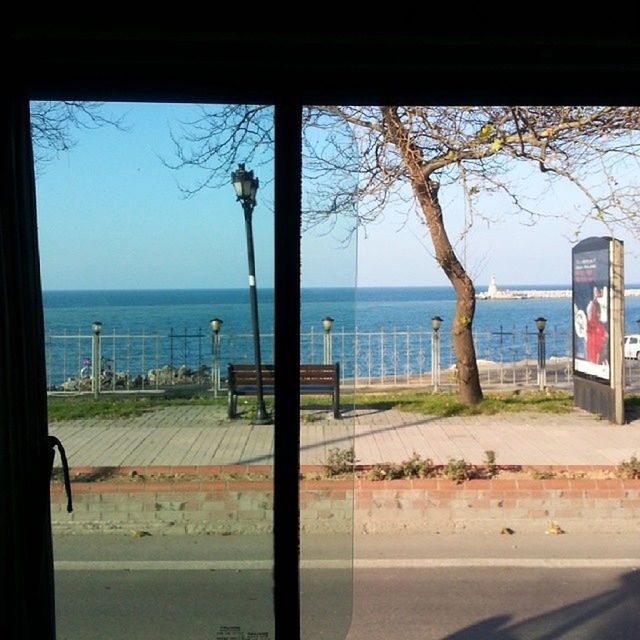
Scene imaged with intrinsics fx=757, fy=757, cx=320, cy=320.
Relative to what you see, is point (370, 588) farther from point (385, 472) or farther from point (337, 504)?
point (385, 472)

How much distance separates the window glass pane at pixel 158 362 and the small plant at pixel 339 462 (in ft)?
1.41

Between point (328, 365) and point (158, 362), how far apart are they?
20.5 inches

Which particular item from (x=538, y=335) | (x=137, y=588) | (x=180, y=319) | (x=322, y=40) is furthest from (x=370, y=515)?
(x=538, y=335)

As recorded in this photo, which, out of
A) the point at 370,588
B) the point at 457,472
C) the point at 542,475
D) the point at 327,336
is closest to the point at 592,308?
the point at 542,475

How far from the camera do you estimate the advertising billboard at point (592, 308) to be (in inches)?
258

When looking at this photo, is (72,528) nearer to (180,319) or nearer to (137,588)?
(137,588)

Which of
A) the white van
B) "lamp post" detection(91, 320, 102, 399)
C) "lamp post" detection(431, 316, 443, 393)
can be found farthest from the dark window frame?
the white van

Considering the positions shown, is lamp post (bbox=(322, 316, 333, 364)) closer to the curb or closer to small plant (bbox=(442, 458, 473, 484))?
the curb

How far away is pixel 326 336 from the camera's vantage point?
2.29 metres

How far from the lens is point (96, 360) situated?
2.29 meters

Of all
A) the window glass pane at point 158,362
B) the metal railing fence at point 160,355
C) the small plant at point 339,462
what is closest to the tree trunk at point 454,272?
the small plant at point 339,462

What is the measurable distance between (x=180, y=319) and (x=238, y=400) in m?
A: 0.30

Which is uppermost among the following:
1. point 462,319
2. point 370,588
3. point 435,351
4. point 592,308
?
point 592,308

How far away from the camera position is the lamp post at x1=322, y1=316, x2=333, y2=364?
2272 mm
